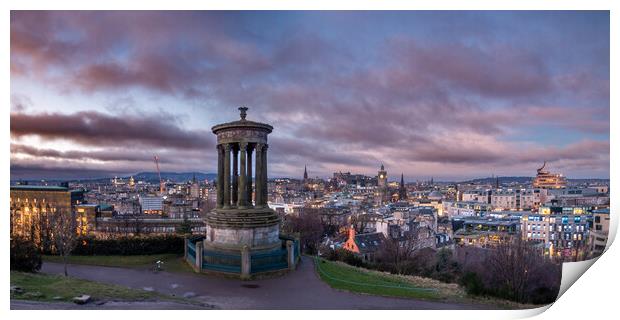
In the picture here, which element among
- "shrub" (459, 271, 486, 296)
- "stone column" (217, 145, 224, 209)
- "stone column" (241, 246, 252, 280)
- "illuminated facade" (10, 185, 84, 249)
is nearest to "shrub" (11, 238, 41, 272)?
"stone column" (217, 145, 224, 209)

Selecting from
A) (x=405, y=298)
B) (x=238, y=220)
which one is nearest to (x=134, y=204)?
(x=238, y=220)

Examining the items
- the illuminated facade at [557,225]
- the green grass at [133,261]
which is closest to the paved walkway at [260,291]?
the green grass at [133,261]

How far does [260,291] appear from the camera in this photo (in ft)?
56.1

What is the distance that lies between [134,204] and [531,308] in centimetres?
11922

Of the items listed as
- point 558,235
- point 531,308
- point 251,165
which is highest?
point 251,165

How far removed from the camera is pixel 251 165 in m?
24.5

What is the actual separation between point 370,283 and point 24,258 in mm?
16673

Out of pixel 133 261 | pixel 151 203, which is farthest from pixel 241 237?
pixel 151 203

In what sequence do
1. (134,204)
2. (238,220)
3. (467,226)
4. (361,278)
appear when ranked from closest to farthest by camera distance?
1. (361,278)
2. (238,220)
3. (467,226)
4. (134,204)

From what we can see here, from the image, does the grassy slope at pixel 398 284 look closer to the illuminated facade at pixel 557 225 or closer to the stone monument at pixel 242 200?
the stone monument at pixel 242 200

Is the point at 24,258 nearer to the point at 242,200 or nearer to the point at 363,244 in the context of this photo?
the point at 242,200

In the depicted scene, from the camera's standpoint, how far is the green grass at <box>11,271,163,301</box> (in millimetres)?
14301

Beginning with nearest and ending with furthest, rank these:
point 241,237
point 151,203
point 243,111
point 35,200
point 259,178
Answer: point 241,237
point 243,111
point 259,178
point 35,200
point 151,203
